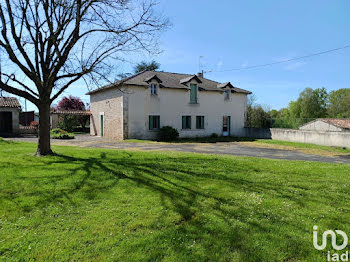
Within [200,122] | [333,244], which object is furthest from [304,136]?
[333,244]

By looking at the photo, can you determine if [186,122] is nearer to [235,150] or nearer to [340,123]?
[235,150]

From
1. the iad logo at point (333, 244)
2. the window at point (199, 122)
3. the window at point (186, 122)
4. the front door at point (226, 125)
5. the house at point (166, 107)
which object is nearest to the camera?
the iad logo at point (333, 244)

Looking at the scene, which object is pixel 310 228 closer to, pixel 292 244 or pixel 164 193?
pixel 292 244

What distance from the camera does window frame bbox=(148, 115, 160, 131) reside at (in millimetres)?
22659

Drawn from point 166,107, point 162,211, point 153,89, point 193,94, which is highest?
point 153,89

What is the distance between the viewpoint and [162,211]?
4742 mm

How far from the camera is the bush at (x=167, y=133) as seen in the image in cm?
2252

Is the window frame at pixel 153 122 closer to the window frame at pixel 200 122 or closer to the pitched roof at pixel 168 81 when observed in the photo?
the pitched roof at pixel 168 81

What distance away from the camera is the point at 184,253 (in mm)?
3449

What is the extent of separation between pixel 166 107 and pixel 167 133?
2614mm

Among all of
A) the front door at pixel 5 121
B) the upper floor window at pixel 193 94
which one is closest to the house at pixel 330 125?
the upper floor window at pixel 193 94

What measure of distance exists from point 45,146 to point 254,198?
7562 mm

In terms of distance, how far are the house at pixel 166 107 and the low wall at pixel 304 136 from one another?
223cm

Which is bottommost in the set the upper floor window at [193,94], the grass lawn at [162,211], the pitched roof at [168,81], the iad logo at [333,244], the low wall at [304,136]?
the iad logo at [333,244]
